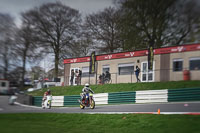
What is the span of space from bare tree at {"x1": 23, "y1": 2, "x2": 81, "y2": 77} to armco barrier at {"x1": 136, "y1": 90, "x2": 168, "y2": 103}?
6.93m

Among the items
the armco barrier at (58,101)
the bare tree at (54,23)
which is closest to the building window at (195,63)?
the bare tree at (54,23)

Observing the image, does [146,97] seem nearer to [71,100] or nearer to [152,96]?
[152,96]

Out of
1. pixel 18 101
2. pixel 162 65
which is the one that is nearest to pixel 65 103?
pixel 18 101

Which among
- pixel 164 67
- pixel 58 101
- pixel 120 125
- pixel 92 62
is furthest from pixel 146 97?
pixel 92 62

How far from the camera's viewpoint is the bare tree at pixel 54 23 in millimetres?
16703

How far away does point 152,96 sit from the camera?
19188 mm

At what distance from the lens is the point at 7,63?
582 inches

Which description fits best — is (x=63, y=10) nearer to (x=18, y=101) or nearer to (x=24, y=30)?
(x=24, y=30)

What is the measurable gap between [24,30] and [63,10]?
3603 millimetres

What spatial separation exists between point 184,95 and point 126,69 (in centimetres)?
967

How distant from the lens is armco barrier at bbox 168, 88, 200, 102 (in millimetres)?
17203

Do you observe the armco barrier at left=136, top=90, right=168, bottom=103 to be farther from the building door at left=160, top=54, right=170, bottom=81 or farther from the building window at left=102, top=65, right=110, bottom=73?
the building window at left=102, top=65, right=110, bottom=73

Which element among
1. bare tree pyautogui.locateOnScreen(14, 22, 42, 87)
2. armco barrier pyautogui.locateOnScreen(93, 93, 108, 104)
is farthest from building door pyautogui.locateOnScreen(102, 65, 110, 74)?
bare tree pyautogui.locateOnScreen(14, 22, 42, 87)

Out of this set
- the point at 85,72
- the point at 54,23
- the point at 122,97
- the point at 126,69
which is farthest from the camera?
the point at 85,72
